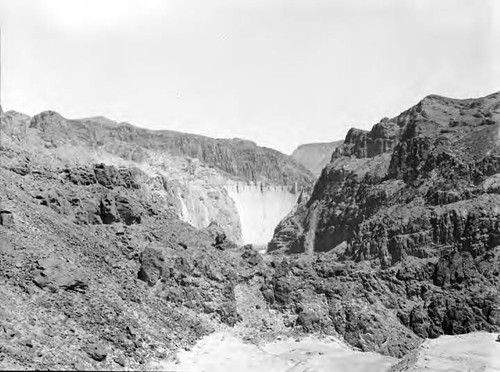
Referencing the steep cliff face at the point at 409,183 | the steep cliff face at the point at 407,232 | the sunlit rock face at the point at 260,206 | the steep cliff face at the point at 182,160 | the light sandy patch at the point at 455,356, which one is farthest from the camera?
the sunlit rock face at the point at 260,206

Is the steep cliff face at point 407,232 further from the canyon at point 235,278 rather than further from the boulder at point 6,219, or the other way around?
the boulder at point 6,219

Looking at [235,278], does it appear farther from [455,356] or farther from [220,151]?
[220,151]

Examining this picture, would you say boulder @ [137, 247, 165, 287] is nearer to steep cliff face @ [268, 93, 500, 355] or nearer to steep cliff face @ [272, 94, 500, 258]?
steep cliff face @ [268, 93, 500, 355]

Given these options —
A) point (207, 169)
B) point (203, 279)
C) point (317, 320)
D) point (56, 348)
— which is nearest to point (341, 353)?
point (317, 320)

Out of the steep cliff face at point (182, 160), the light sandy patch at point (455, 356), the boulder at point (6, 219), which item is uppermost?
the steep cliff face at point (182, 160)

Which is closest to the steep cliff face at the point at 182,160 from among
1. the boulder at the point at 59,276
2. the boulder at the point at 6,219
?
the boulder at the point at 6,219

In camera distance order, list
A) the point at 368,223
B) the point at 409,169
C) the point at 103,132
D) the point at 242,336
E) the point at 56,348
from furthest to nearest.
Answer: the point at 103,132 < the point at 409,169 < the point at 368,223 < the point at 242,336 < the point at 56,348

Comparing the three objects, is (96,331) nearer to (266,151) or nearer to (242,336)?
(242,336)

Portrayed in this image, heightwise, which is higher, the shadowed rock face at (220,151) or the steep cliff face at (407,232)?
the shadowed rock face at (220,151)
